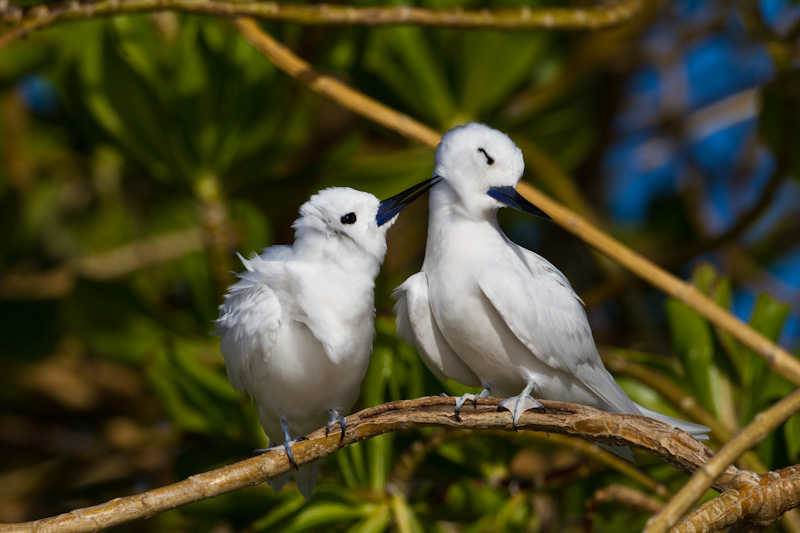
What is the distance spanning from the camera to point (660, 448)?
1.91m

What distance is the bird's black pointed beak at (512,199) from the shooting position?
6.68ft

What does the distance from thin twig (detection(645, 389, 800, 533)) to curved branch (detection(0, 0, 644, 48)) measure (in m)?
1.38

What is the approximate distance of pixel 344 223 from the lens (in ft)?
7.47

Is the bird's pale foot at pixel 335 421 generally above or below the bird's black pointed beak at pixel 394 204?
below

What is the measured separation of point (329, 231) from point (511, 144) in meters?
0.50

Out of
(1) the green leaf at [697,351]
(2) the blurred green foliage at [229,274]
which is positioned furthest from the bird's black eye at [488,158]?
(1) the green leaf at [697,351]

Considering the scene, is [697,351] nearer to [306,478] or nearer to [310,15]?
[306,478]

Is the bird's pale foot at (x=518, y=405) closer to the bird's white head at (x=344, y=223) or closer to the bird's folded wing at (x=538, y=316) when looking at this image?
the bird's folded wing at (x=538, y=316)

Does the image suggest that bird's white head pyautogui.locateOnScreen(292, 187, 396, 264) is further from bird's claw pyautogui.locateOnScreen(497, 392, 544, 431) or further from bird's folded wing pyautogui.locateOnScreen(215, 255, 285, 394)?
bird's claw pyautogui.locateOnScreen(497, 392, 544, 431)

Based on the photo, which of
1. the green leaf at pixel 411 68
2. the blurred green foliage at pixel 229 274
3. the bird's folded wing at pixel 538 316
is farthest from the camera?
the green leaf at pixel 411 68

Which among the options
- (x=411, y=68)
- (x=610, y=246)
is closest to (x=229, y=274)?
(x=411, y=68)

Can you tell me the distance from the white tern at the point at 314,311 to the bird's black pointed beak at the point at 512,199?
183 mm

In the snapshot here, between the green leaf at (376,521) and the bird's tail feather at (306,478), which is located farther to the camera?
the green leaf at (376,521)

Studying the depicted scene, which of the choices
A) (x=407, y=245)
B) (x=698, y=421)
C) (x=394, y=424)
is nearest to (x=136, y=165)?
(x=407, y=245)
